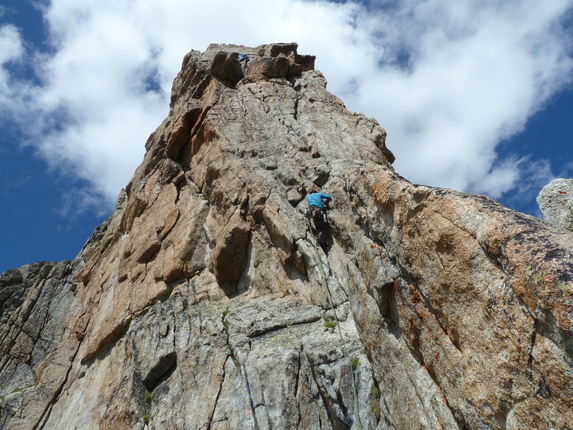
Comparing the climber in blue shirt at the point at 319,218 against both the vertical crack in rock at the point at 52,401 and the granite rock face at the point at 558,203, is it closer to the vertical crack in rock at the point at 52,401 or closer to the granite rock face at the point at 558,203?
the granite rock face at the point at 558,203

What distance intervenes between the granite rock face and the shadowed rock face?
1.60 metres

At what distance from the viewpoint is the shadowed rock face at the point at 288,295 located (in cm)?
845

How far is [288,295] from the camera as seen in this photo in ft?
57.1

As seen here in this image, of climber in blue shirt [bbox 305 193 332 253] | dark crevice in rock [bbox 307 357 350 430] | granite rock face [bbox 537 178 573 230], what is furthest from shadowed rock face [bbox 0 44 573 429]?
granite rock face [bbox 537 178 573 230]

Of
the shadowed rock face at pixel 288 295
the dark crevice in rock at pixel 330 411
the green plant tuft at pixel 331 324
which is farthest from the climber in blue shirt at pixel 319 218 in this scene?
the dark crevice in rock at pixel 330 411

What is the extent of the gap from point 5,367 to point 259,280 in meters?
20.2

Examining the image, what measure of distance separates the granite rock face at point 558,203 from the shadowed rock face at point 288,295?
63.0 inches

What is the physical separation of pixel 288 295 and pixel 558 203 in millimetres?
9981

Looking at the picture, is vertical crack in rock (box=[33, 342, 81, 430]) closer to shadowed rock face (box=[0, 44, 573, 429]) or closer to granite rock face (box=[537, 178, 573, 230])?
shadowed rock face (box=[0, 44, 573, 429])

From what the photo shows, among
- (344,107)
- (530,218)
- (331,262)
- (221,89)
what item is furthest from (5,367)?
(530,218)

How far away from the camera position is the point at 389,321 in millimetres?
12258

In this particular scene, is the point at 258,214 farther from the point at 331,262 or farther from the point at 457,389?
the point at 457,389

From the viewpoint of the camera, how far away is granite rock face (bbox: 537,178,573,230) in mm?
10008

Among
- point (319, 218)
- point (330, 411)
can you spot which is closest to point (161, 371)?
point (330, 411)
